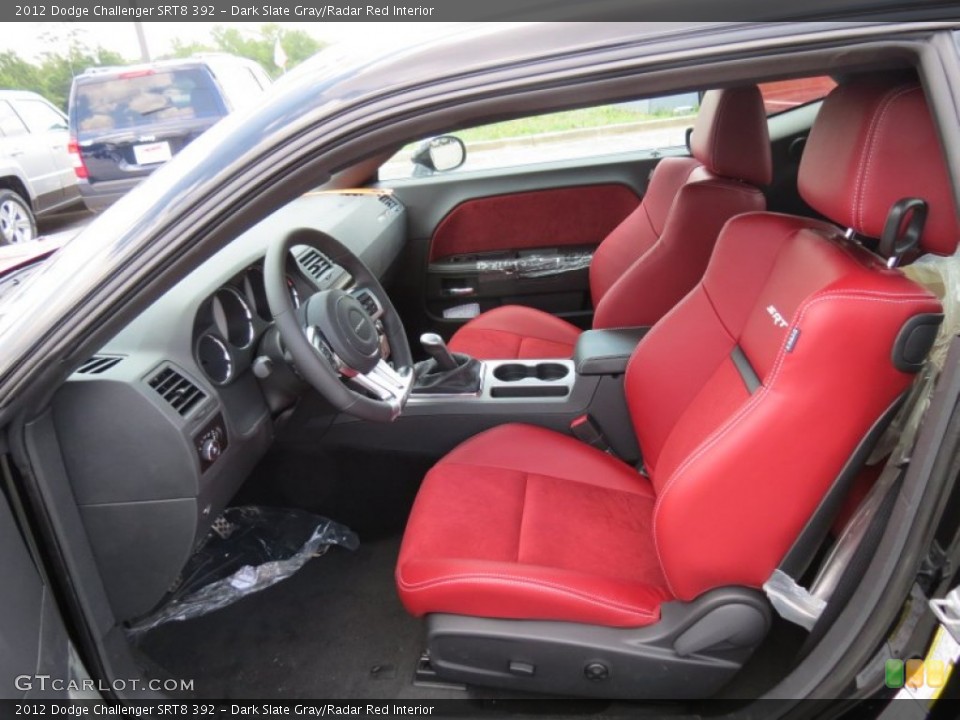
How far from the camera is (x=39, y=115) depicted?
7070 mm

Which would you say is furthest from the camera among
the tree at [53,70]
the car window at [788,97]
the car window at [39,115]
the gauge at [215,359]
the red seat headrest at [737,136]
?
the tree at [53,70]

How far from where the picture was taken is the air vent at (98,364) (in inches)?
49.0

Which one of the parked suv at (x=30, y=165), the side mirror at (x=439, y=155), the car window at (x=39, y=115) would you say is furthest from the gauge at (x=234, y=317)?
the car window at (x=39, y=115)

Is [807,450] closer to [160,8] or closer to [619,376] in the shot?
[619,376]

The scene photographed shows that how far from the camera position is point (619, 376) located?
1.91m

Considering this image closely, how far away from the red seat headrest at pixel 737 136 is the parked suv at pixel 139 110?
504cm

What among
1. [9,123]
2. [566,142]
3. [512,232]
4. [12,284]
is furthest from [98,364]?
[9,123]

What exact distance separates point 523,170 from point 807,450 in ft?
7.98

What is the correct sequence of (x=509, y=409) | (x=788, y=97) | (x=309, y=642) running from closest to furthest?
(x=309, y=642) → (x=509, y=409) → (x=788, y=97)

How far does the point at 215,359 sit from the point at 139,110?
18.2 ft

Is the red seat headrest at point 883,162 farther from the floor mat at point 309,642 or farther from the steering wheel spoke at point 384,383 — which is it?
the floor mat at point 309,642

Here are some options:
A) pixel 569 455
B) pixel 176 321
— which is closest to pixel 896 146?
pixel 569 455

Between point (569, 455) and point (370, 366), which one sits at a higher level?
point (370, 366)

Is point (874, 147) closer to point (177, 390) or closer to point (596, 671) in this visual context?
point (596, 671)
